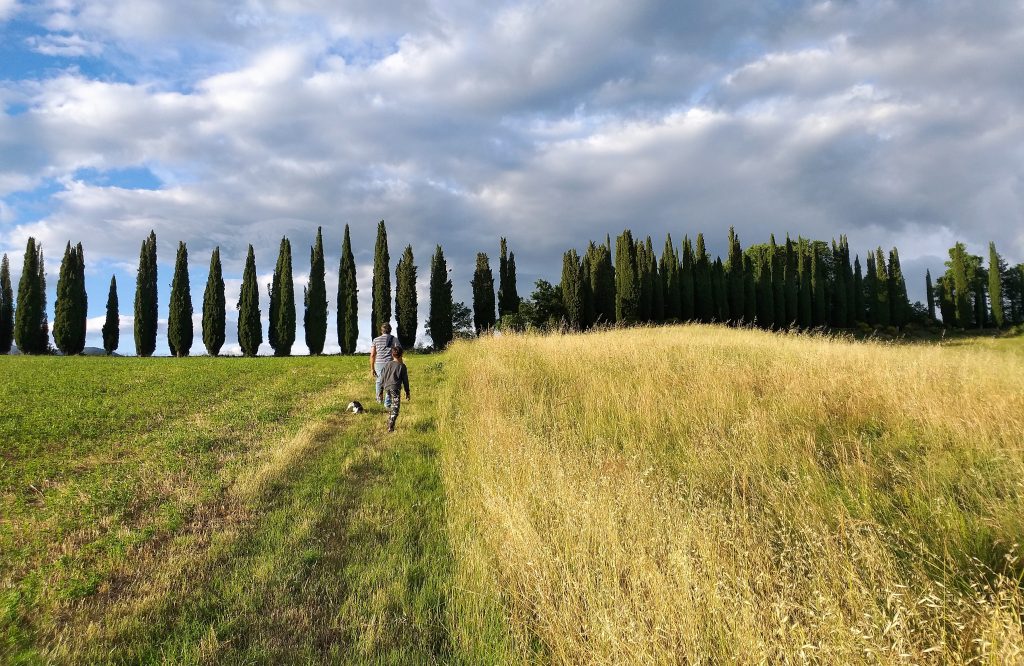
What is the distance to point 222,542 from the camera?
4945 millimetres

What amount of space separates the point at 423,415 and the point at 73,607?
22.7 ft

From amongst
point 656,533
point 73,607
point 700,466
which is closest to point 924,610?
point 656,533

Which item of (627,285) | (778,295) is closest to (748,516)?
(627,285)

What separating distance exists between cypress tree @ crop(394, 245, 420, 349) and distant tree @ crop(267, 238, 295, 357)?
26.2ft

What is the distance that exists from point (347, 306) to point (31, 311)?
22.4 meters

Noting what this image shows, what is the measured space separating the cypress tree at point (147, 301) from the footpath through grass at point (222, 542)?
30.2 meters

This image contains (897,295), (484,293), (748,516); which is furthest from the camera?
(897,295)

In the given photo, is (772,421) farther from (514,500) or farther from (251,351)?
(251,351)

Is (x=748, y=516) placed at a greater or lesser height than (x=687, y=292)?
lesser

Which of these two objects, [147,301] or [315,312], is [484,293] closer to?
[315,312]

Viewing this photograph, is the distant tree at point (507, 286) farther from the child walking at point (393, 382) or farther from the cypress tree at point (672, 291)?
the child walking at point (393, 382)

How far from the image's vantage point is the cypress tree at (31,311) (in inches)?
1425

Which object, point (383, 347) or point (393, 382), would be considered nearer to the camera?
point (393, 382)

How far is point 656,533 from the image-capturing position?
344 cm
